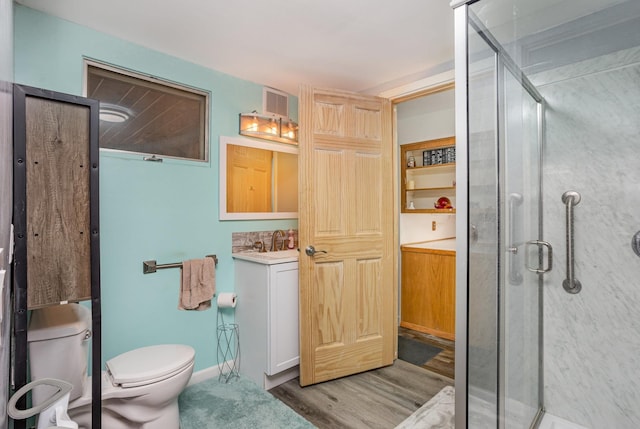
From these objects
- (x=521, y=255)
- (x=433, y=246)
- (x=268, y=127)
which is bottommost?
(x=433, y=246)

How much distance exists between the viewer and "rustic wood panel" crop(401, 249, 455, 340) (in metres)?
3.06

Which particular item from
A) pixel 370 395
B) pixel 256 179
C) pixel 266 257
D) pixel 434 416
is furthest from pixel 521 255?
pixel 256 179

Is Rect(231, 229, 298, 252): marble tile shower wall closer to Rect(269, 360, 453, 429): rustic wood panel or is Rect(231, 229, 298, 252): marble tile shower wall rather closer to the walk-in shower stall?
Rect(269, 360, 453, 429): rustic wood panel

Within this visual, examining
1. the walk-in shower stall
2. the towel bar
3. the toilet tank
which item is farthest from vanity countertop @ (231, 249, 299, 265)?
the walk-in shower stall

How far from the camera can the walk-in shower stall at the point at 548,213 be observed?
119 centimetres

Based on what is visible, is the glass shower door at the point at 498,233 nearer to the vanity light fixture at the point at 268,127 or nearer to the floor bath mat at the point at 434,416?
the floor bath mat at the point at 434,416

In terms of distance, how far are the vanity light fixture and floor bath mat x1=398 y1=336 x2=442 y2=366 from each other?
6.80ft

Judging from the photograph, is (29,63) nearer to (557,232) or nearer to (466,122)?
(466,122)

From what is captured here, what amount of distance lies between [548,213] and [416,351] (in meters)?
1.61

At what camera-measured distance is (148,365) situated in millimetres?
1655

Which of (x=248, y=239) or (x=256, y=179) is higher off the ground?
(x=256, y=179)

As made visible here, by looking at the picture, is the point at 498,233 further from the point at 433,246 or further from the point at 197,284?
the point at 433,246

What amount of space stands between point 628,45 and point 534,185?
776 millimetres

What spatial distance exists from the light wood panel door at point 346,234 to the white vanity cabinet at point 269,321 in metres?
0.09
